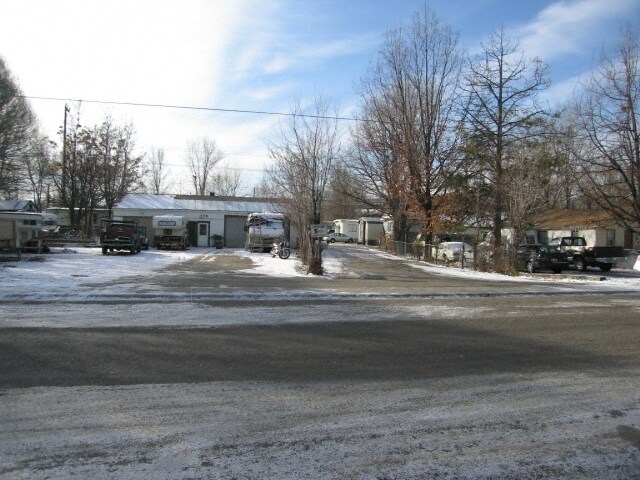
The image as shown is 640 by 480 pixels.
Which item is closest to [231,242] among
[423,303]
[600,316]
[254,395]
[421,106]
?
[421,106]

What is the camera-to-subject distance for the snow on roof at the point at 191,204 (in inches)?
1647

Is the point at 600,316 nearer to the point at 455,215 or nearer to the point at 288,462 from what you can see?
the point at 288,462

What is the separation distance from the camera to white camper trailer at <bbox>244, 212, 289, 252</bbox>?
33.5 metres

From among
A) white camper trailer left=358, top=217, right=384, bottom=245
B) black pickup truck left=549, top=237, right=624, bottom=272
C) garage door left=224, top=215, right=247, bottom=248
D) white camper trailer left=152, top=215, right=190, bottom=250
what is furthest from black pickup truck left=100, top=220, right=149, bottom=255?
white camper trailer left=358, top=217, right=384, bottom=245

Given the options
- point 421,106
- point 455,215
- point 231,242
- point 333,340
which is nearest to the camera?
point 333,340

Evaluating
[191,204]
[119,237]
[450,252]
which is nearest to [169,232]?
[119,237]

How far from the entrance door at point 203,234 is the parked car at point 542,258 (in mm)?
26723

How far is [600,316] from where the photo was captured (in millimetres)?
10203

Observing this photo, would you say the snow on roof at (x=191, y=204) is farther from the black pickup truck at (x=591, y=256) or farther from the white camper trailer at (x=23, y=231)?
the black pickup truck at (x=591, y=256)

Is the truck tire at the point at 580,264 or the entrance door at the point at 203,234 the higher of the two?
the entrance door at the point at 203,234

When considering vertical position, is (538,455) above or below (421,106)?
below

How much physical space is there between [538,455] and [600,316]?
7701 mm

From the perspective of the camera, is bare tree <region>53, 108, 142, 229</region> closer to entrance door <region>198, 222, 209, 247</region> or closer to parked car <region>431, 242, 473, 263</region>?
entrance door <region>198, 222, 209, 247</region>

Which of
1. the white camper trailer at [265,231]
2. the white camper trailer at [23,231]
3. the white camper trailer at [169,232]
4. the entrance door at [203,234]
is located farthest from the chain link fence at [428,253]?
the white camper trailer at [23,231]
